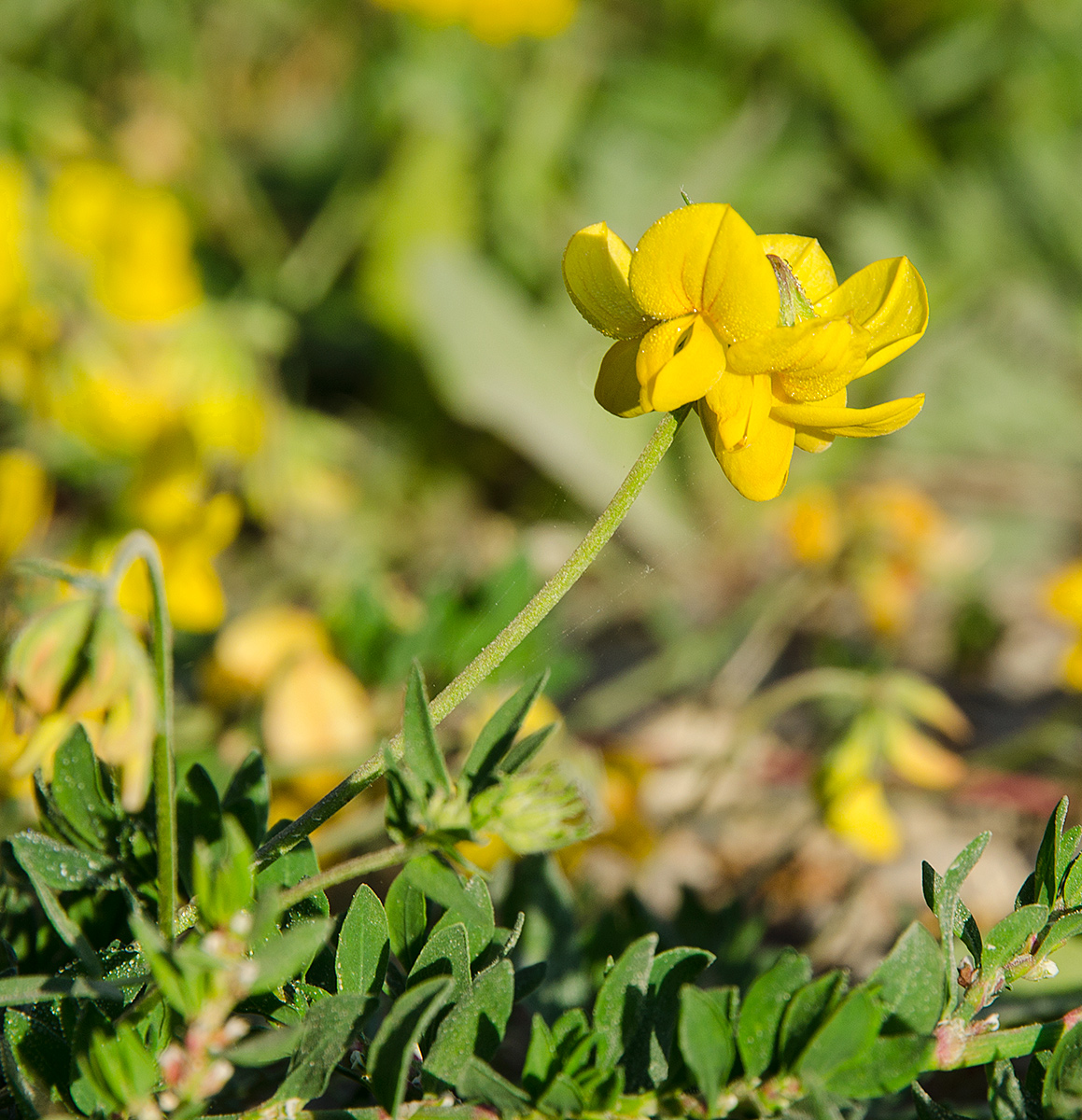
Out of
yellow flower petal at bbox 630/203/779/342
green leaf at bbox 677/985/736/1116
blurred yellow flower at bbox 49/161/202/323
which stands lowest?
green leaf at bbox 677/985/736/1116

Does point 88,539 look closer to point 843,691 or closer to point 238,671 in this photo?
point 238,671

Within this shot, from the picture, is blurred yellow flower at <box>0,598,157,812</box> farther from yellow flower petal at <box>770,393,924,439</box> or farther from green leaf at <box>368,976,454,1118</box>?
yellow flower petal at <box>770,393,924,439</box>

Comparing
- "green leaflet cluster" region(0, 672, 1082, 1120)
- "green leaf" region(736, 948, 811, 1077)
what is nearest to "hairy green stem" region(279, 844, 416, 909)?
"green leaflet cluster" region(0, 672, 1082, 1120)

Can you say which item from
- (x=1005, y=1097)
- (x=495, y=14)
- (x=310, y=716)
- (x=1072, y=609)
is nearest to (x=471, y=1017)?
(x=1005, y=1097)

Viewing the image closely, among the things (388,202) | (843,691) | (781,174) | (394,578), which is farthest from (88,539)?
(781,174)

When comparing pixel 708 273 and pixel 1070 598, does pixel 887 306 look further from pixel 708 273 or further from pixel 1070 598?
pixel 1070 598

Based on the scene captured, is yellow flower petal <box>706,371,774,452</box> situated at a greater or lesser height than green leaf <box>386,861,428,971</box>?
greater

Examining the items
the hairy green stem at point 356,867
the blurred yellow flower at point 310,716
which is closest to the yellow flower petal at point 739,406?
the hairy green stem at point 356,867
